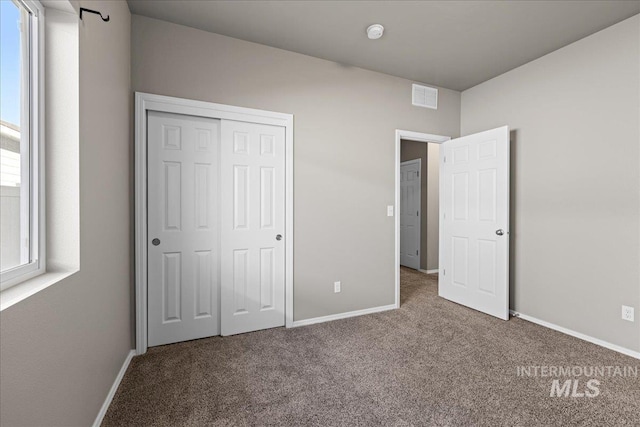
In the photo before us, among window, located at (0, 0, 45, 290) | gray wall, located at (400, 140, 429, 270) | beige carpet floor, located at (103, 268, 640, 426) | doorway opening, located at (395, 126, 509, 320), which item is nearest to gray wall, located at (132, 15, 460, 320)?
doorway opening, located at (395, 126, 509, 320)

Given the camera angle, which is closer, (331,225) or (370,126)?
(331,225)

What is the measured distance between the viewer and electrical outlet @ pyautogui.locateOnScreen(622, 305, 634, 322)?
2.41m

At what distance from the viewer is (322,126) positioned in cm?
306

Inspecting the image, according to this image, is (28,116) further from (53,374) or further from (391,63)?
(391,63)

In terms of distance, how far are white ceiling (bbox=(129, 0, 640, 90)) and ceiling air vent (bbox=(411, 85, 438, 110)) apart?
0.44 m

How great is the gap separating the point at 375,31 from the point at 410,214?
388 cm

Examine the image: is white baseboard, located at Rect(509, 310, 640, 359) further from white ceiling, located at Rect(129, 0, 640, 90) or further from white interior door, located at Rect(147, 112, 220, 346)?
white interior door, located at Rect(147, 112, 220, 346)

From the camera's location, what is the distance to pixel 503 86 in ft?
11.2

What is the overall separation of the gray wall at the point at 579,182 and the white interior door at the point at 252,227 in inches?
99.6

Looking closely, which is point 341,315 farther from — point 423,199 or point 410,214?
point 410,214

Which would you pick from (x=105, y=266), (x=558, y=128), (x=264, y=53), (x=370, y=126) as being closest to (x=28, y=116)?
(x=105, y=266)

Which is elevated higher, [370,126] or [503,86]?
[503,86]

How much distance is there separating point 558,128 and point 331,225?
237 centimetres

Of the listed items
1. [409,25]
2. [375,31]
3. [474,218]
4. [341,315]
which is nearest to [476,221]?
[474,218]
